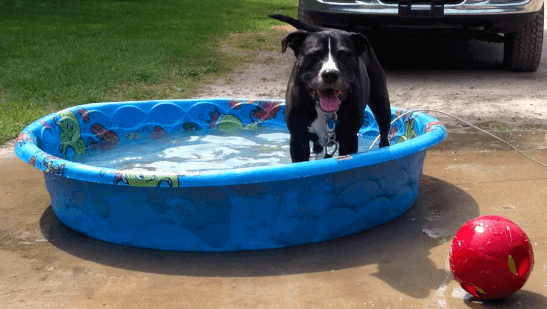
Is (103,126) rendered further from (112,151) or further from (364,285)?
(364,285)

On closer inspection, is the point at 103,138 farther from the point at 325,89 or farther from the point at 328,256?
the point at 328,256

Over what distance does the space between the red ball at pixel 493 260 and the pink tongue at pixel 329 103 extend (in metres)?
1.19

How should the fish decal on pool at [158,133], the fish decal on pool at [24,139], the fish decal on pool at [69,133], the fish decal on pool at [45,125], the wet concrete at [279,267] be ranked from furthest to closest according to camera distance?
the fish decal on pool at [158,133] < the fish decal on pool at [69,133] < the fish decal on pool at [45,125] < the fish decal on pool at [24,139] < the wet concrete at [279,267]

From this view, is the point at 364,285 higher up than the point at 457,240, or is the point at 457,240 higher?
the point at 457,240

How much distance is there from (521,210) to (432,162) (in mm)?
1239

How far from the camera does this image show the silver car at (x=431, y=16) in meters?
7.23

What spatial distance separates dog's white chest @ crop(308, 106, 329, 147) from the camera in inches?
150

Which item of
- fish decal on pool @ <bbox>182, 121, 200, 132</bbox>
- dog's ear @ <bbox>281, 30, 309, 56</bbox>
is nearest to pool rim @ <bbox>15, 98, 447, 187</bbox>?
dog's ear @ <bbox>281, 30, 309, 56</bbox>

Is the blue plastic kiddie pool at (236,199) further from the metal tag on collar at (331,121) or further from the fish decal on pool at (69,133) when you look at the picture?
the fish decal on pool at (69,133)

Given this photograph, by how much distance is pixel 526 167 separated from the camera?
4.77 metres

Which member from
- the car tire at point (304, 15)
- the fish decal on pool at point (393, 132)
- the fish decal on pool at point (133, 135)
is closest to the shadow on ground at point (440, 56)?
the car tire at point (304, 15)

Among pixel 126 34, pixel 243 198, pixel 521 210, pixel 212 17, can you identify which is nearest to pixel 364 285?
pixel 243 198

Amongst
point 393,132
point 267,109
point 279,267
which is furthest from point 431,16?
point 279,267

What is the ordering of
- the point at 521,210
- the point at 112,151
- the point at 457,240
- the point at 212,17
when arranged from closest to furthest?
1. the point at 457,240
2. the point at 521,210
3. the point at 112,151
4. the point at 212,17
